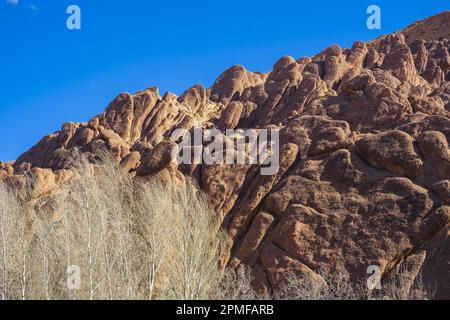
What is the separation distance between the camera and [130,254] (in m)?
24.8

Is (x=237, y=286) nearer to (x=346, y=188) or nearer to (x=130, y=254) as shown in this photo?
(x=130, y=254)

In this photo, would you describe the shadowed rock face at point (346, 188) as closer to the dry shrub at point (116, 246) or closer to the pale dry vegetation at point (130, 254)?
the pale dry vegetation at point (130, 254)

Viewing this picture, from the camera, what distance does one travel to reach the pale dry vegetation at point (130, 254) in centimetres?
2247

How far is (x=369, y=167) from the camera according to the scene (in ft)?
86.3

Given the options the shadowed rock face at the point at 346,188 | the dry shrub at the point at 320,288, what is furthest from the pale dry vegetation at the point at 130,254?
the shadowed rock face at the point at 346,188

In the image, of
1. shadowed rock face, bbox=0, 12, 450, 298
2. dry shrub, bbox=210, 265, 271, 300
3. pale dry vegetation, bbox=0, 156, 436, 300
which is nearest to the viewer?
pale dry vegetation, bbox=0, 156, 436, 300

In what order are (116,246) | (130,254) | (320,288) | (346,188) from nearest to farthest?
1. (320,288)
2. (116,246)
3. (130,254)
4. (346,188)

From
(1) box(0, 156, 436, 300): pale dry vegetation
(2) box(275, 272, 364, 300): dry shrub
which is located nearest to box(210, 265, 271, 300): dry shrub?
(1) box(0, 156, 436, 300): pale dry vegetation

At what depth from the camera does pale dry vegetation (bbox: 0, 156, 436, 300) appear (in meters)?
22.5

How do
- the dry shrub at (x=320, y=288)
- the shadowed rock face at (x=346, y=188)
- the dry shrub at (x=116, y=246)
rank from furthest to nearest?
the shadowed rock face at (x=346, y=188), the dry shrub at (x=116, y=246), the dry shrub at (x=320, y=288)

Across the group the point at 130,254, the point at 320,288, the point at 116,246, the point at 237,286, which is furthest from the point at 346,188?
the point at 116,246

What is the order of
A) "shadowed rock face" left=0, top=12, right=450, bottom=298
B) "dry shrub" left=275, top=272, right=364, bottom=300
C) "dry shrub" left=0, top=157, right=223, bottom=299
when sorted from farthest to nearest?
"shadowed rock face" left=0, top=12, right=450, bottom=298
"dry shrub" left=0, top=157, right=223, bottom=299
"dry shrub" left=275, top=272, right=364, bottom=300

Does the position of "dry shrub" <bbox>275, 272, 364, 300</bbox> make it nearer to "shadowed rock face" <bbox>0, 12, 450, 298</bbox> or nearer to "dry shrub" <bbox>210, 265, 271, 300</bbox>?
"shadowed rock face" <bbox>0, 12, 450, 298</bbox>
